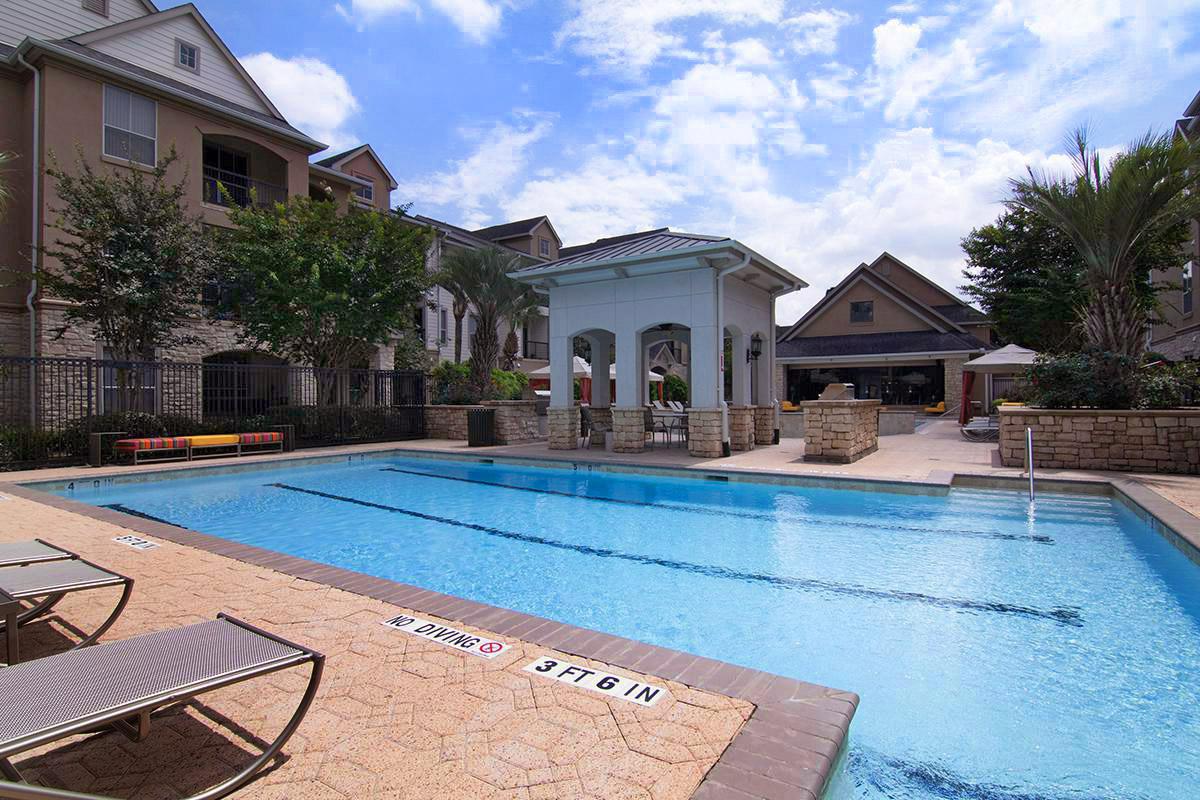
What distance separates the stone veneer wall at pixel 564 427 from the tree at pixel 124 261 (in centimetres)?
911

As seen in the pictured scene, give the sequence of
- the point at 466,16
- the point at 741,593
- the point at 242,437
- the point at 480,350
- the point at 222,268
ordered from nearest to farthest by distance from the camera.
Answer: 1. the point at 741,593
2. the point at 466,16
3. the point at 242,437
4. the point at 222,268
5. the point at 480,350

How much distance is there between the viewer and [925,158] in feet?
41.6

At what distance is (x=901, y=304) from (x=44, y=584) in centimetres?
3173

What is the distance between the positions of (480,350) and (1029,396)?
1491 centimetres

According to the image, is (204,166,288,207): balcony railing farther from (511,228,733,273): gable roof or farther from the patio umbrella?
the patio umbrella

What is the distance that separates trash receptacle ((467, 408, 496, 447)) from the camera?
Result: 16688mm

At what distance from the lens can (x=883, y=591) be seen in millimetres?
5574

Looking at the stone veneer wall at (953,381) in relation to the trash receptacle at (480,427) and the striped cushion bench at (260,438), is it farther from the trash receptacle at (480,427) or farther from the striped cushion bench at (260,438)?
the striped cushion bench at (260,438)

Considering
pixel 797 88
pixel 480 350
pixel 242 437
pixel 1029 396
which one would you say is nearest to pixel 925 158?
pixel 797 88

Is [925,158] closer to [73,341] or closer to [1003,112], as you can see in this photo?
[1003,112]

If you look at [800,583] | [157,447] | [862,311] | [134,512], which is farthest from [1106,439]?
[862,311]

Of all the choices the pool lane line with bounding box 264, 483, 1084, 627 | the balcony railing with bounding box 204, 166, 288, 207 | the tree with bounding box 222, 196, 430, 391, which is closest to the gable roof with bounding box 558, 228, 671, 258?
the balcony railing with bounding box 204, 166, 288, 207

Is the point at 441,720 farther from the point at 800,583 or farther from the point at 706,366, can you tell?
the point at 706,366

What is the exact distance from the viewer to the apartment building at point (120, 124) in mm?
15289
